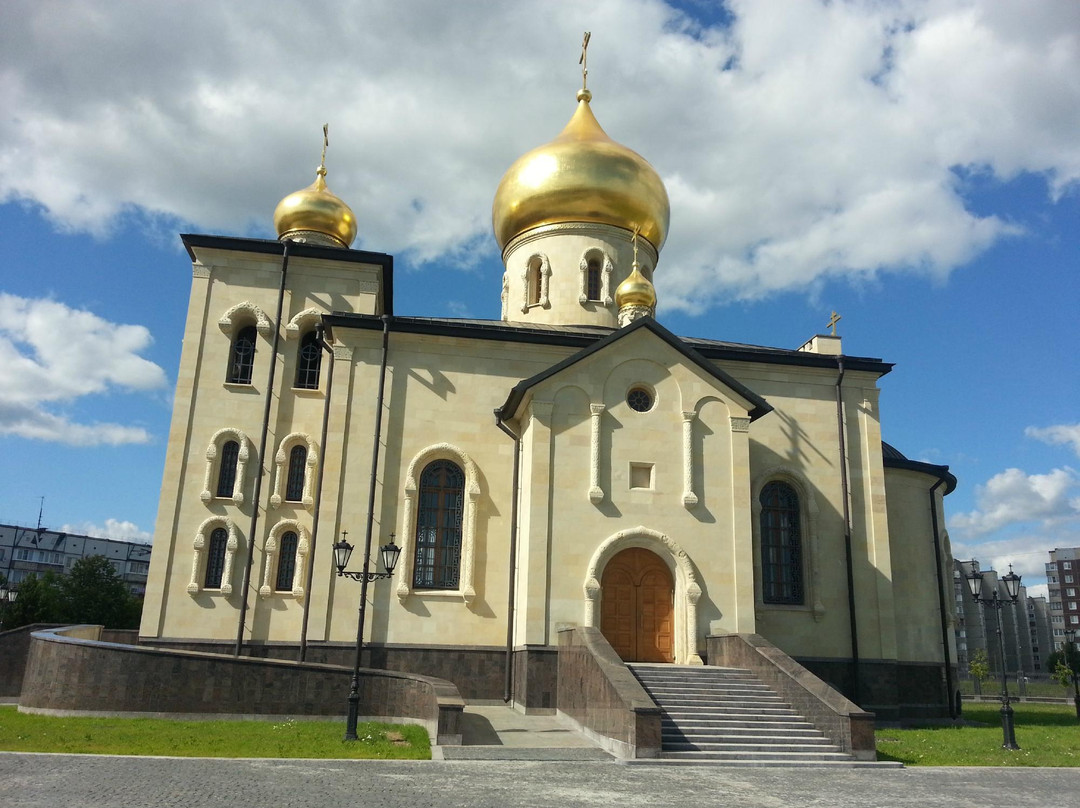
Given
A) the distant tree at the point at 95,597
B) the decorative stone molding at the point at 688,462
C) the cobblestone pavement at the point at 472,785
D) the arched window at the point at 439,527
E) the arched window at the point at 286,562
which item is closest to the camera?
the cobblestone pavement at the point at 472,785

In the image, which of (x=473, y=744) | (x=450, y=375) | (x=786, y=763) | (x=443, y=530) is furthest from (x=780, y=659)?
(x=450, y=375)

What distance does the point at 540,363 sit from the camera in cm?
2086

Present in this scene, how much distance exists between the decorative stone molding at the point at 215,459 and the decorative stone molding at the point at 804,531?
38.5 ft

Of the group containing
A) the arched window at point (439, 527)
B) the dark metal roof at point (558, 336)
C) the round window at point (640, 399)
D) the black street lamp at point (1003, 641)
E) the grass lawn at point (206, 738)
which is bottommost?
the grass lawn at point (206, 738)

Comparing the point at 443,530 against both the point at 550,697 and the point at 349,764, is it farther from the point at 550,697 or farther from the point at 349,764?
the point at 349,764

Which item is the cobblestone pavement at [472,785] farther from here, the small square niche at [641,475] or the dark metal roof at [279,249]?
the dark metal roof at [279,249]

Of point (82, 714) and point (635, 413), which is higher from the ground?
point (635, 413)

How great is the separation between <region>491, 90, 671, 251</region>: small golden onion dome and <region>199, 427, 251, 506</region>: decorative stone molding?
34.9ft

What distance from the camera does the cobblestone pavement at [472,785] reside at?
28.0ft

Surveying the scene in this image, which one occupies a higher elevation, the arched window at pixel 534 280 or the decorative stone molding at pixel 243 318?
the arched window at pixel 534 280

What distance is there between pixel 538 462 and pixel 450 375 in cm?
389

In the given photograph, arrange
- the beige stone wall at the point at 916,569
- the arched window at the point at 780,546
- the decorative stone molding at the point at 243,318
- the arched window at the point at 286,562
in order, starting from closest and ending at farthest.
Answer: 1. the arched window at the point at 286,562
2. the arched window at the point at 780,546
3. the decorative stone molding at the point at 243,318
4. the beige stone wall at the point at 916,569

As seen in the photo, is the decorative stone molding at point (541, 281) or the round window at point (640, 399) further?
the decorative stone molding at point (541, 281)

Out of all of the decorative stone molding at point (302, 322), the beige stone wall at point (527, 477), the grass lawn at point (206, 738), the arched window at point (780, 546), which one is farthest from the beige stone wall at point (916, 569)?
the decorative stone molding at point (302, 322)
